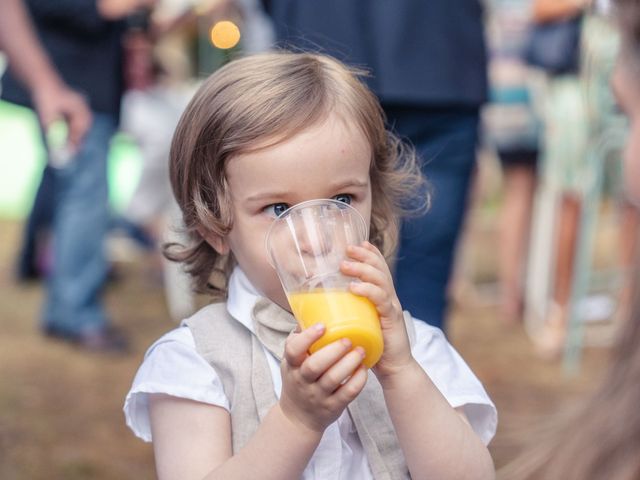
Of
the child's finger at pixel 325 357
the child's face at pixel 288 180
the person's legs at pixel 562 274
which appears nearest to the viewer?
the child's finger at pixel 325 357

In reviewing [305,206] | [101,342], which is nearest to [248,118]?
[305,206]

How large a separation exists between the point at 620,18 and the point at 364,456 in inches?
30.9

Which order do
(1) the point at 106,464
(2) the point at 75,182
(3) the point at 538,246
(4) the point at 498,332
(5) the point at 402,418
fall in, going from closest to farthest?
(5) the point at 402,418 → (1) the point at 106,464 → (2) the point at 75,182 → (4) the point at 498,332 → (3) the point at 538,246

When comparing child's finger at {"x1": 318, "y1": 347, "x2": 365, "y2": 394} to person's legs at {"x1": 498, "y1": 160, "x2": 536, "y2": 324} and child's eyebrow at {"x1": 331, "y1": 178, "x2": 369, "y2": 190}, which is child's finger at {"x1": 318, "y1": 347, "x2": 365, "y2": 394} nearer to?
child's eyebrow at {"x1": 331, "y1": 178, "x2": 369, "y2": 190}

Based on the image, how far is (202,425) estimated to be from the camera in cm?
144

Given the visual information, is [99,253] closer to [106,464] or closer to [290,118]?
[106,464]

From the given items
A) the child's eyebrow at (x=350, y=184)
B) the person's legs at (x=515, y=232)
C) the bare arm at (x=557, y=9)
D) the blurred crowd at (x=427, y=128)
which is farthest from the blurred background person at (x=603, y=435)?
the person's legs at (x=515, y=232)

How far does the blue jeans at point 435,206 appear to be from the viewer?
2.62 meters

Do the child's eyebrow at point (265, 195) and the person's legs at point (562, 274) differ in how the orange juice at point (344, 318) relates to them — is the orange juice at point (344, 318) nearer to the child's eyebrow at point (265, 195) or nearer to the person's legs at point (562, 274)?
the child's eyebrow at point (265, 195)

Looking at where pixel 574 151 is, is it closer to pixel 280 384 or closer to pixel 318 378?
pixel 280 384

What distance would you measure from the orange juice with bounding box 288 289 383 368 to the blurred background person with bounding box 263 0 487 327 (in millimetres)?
1303

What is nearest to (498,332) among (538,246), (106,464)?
(538,246)

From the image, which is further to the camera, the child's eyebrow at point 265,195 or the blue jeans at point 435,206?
the blue jeans at point 435,206

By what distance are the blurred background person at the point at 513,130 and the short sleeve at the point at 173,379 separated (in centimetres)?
344
